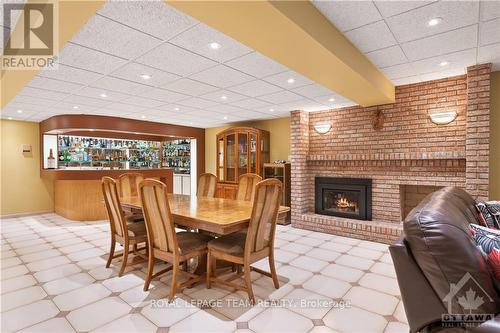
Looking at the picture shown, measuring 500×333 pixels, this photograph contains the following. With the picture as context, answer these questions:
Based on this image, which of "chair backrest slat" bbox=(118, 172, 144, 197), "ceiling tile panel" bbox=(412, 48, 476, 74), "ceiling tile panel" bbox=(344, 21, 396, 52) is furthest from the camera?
"chair backrest slat" bbox=(118, 172, 144, 197)

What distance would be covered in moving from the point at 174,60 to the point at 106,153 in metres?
5.64

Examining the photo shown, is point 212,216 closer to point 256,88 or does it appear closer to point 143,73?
point 143,73

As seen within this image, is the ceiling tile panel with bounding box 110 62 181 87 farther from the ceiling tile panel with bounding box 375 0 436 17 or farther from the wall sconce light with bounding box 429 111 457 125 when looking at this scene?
the wall sconce light with bounding box 429 111 457 125

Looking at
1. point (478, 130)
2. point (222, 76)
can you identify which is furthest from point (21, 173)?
point (478, 130)

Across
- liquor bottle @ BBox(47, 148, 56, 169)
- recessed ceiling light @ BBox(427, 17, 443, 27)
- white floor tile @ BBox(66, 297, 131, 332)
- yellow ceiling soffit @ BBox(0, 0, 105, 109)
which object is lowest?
white floor tile @ BBox(66, 297, 131, 332)

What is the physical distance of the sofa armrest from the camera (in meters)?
1.29

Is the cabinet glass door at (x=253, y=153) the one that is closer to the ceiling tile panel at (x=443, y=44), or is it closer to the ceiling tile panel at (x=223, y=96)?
the ceiling tile panel at (x=223, y=96)

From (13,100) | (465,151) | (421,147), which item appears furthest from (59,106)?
(465,151)

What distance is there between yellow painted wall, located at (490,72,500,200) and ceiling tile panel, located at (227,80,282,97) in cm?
275

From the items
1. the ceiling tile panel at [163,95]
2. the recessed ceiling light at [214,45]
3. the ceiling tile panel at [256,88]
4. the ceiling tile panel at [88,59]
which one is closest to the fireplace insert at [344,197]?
the ceiling tile panel at [256,88]

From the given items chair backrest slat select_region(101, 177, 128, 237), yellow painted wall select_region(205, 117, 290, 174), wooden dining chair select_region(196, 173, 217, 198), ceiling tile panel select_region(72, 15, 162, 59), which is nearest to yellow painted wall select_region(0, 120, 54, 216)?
wooden dining chair select_region(196, 173, 217, 198)

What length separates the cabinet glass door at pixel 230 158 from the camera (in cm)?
636

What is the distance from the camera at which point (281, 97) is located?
4199 millimetres

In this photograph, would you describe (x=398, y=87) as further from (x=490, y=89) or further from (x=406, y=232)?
(x=406, y=232)
